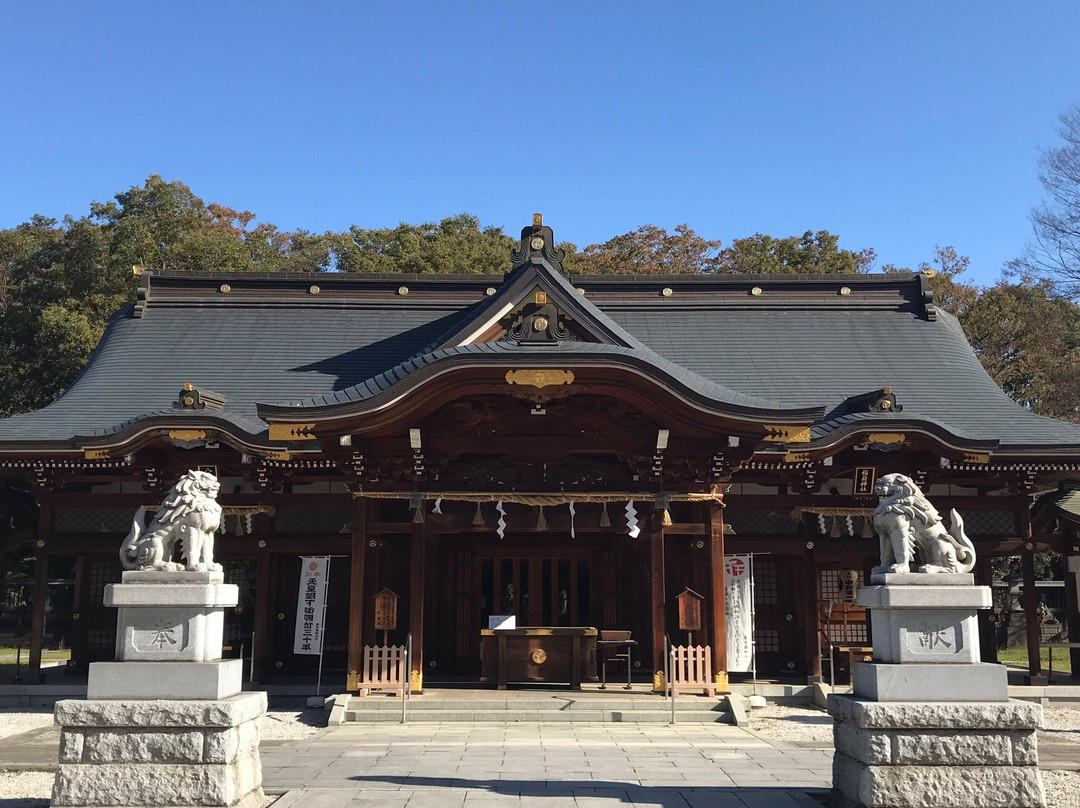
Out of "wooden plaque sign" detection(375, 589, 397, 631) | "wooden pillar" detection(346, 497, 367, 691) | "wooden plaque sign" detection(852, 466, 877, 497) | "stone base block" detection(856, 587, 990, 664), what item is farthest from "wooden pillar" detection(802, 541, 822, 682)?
"stone base block" detection(856, 587, 990, 664)

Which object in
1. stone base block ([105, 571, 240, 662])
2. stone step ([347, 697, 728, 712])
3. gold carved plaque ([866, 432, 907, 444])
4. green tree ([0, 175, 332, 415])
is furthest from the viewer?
green tree ([0, 175, 332, 415])

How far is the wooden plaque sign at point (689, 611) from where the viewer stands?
12898 millimetres

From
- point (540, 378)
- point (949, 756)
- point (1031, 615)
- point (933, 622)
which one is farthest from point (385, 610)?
point (1031, 615)

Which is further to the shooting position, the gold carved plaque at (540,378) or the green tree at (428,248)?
the green tree at (428,248)

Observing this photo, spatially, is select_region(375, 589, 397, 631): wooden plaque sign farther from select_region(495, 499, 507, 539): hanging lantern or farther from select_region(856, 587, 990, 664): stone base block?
select_region(856, 587, 990, 664): stone base block

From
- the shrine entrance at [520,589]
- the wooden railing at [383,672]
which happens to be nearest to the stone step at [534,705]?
the wooden railing at [383,672]

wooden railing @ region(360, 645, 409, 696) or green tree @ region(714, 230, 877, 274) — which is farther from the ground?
green tree @ region(714, 230, 877, 274)

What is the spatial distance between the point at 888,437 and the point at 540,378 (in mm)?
5557

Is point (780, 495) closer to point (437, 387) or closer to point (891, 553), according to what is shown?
point (437, 387)

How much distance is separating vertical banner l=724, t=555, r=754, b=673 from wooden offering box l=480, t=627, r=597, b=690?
2.20 meters

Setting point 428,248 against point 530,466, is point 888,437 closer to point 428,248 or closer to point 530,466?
point 530,466

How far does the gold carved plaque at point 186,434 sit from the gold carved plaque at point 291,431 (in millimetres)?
1635

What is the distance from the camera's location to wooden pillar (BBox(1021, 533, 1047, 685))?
47.0 ft

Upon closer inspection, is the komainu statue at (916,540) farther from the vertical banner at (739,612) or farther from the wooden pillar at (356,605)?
the wooden pillar at (356,605)
